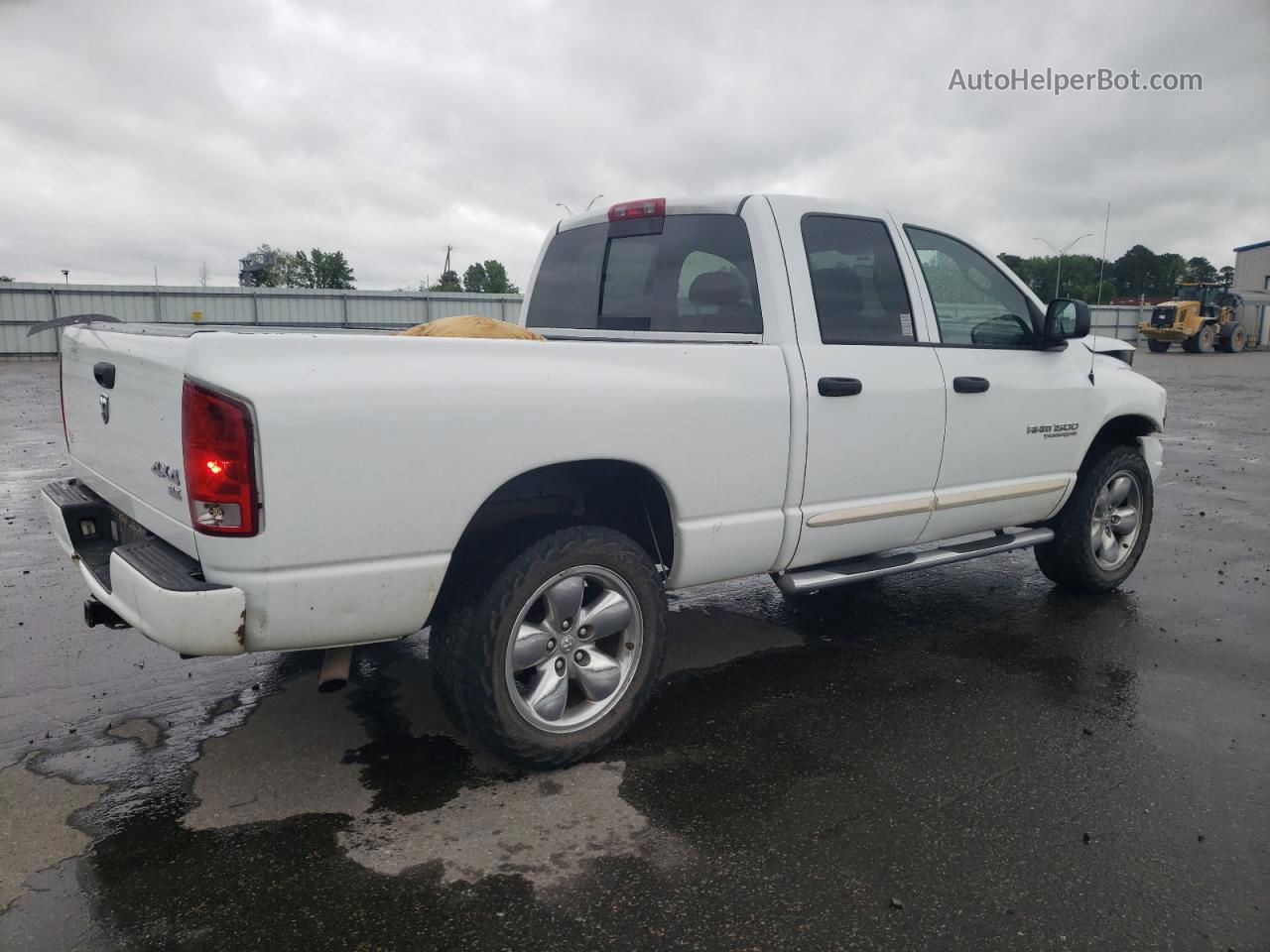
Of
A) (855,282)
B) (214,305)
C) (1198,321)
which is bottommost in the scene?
(855,282)

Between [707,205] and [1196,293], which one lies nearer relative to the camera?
[707,205]

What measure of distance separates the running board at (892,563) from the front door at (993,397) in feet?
0.29

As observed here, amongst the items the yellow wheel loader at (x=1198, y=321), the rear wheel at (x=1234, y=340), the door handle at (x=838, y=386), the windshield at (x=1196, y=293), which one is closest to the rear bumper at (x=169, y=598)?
the door handle at (x=838, y=386)

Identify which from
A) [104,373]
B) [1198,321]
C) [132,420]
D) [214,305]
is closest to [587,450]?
[132,420]

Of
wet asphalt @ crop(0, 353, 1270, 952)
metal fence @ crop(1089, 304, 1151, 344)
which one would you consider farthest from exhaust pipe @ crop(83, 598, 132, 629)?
metal fence @ crop(1089, 304, 1151, 344)

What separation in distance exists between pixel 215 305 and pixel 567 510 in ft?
105

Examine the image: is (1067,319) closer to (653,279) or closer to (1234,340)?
(653,279)

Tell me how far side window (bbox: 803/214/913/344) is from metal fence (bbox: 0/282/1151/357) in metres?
25.7

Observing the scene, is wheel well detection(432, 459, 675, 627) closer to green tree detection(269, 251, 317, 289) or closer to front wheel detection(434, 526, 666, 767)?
front wheel detection(434, 526, 666, 767)

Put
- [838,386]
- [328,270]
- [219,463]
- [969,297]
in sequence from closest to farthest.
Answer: [219,463], [838,386], [969,297], [328,270]

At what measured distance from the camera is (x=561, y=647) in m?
3.26

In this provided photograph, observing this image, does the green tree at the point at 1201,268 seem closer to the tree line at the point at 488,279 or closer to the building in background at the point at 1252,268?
the building in background at the point at 1252,268

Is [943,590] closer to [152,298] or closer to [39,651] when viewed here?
[39,651]

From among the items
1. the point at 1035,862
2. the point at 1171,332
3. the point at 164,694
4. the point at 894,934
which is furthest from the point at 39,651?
the point at 1171,332
